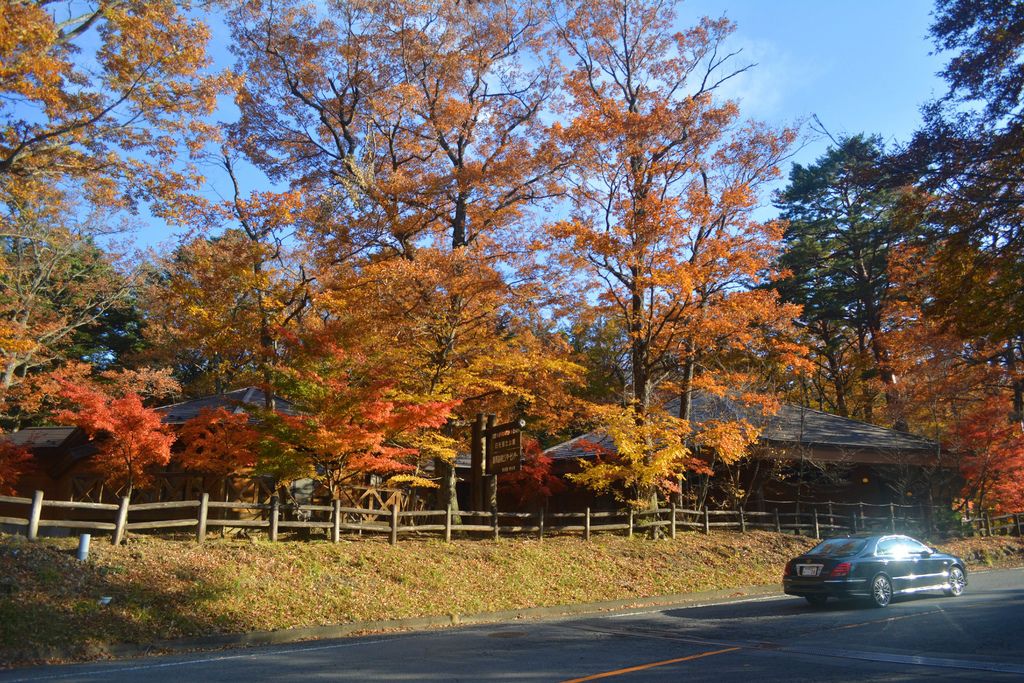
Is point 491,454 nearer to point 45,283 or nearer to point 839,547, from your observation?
point 839,547

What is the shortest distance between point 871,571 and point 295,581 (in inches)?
429

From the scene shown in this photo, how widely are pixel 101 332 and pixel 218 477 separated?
2235 centimetres

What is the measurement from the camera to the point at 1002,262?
42.4 feet

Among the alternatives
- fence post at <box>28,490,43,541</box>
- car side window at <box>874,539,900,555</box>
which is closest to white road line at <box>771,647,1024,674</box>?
car side window at <box>874,539,900,555</box>

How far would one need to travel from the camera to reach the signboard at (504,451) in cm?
1798

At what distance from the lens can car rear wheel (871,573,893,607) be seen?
1319 centimetres

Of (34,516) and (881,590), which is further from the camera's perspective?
(881,590)

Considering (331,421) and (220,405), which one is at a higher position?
(220,405)

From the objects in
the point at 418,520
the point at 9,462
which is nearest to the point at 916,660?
the point at 418,520

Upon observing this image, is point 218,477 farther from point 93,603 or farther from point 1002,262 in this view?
point 1002,262

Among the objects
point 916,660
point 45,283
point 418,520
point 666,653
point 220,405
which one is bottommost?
point 666,653

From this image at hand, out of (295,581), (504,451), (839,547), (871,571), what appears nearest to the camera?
(871,571)

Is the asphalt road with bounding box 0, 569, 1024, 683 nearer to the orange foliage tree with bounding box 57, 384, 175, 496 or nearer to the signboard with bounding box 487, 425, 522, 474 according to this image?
the signboard with bounding box 487, 425, 522, 474

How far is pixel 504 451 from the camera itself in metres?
18.5
